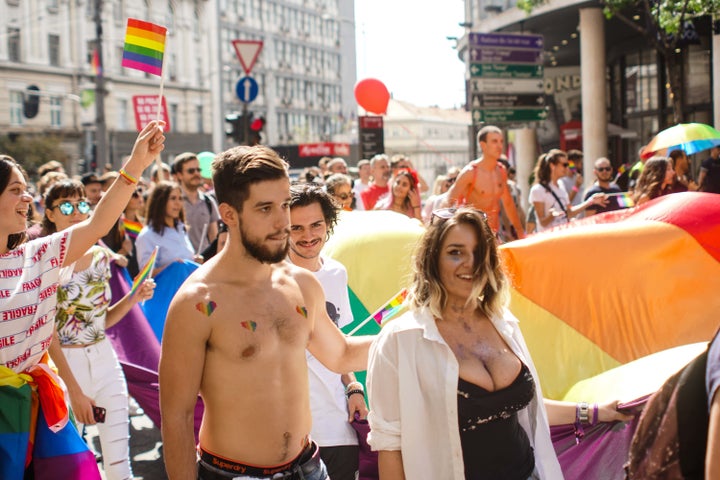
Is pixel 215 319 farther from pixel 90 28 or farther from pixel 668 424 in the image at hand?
pixel 90 28

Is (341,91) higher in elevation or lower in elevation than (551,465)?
higher

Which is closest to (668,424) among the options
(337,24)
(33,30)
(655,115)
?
(655,115)

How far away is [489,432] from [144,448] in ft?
15.9

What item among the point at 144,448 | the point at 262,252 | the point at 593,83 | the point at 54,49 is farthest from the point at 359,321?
the point at 54,49

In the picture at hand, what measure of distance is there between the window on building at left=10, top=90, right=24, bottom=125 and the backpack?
188 feet

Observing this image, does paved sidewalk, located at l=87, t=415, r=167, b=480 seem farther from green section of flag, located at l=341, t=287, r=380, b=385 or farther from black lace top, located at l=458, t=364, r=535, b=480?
black lace top, located at l=458, t=364, r=535, b=480

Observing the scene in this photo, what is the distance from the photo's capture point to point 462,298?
3209mm

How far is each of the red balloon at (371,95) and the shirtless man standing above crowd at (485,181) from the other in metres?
11.9

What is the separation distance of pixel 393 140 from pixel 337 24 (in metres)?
16.8

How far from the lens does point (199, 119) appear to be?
226 feet

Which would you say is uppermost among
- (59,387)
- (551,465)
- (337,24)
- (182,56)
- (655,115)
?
(337,24)

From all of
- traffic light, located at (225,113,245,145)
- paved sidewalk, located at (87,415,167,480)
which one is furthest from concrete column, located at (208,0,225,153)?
paved sidewalk, located at (87,415,167,480)

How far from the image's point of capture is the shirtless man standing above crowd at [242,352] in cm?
279

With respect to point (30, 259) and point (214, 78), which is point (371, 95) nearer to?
point (30, 259)
